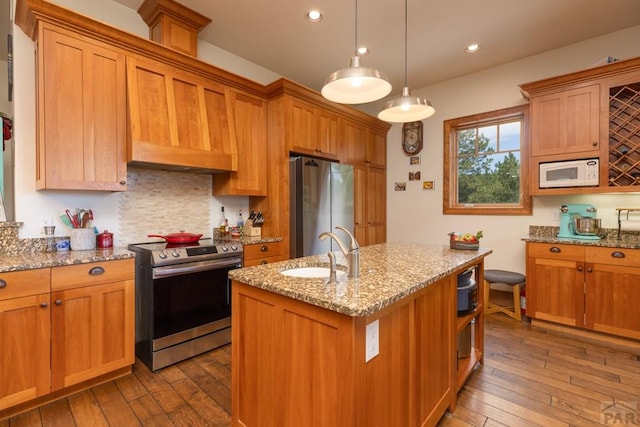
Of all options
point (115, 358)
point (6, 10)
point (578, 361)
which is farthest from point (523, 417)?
point (6, 10)

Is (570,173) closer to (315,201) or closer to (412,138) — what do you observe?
(412,138)

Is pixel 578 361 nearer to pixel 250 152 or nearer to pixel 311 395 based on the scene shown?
pixel 311 395

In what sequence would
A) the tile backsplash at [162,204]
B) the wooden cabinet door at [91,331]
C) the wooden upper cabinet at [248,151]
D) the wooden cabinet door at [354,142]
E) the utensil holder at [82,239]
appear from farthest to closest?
the wooden cabinet door at [354,142] → the wooden upper cabinet at [248,151] → the tile backsplash at [162,204] → the utensil holder at [82,239] → the wooden cabinet door at [91,331]

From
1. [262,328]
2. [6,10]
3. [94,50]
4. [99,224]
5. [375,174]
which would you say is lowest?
[262,328]

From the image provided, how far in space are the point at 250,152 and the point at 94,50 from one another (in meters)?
1.46

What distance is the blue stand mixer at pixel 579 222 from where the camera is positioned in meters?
2.94

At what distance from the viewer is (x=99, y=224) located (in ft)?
8.20

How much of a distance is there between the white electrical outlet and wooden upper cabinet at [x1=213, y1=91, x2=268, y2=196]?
2.27 metres

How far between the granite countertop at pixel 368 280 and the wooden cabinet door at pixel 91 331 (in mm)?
1152

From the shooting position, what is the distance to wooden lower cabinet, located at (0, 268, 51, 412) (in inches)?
66.3

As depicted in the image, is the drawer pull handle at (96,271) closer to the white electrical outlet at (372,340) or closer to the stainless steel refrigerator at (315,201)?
the stainless steel refrigerator at (315,201)

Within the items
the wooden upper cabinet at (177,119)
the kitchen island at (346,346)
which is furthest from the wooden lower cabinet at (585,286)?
the wooden upper cabinet at (177,119)

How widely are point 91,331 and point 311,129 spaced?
2.71 metres

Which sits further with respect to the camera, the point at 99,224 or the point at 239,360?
the point at 99,224
